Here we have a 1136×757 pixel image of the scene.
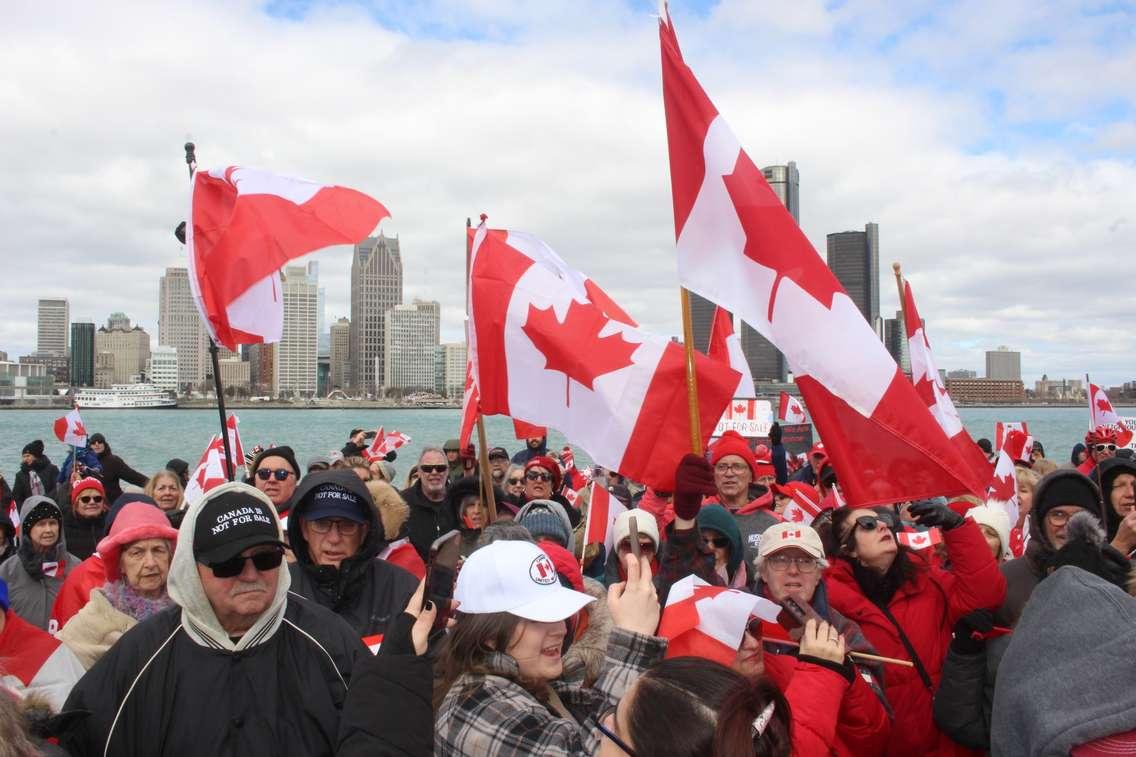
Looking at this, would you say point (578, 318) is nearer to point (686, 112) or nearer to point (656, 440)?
point (656, 440)

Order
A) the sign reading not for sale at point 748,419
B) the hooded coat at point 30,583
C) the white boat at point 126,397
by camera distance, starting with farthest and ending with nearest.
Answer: the white boat at point 126,397 → the sign reading not for sale at point 748,419 → the hooded coat at point 30,583

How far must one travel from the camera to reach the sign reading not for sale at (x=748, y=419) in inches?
582

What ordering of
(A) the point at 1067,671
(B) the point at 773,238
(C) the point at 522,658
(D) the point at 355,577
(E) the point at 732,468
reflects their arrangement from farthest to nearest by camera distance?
(E) the point at 732,468 → (B) the point at 773,238 → (D) the point at 355,577 → (C) the point at 522,658 → (A) the point at 1067,671

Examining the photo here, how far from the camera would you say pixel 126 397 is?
443ft

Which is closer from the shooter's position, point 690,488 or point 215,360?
point 690,488

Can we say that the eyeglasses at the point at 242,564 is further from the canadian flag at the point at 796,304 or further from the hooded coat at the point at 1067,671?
the canadian flag at the point at 796,304

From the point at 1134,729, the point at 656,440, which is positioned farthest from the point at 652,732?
the point at 656,440

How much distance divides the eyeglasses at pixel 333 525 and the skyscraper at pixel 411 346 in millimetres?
140460

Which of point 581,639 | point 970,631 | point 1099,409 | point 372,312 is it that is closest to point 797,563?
point 970,631

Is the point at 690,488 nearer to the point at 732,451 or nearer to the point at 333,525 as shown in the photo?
the point at 333,525

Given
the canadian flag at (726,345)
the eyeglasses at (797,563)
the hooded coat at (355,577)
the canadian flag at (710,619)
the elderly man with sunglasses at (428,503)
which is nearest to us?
the canadian flag at (710,619)

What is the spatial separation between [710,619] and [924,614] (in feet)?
4.64

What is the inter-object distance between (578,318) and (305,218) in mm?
2376

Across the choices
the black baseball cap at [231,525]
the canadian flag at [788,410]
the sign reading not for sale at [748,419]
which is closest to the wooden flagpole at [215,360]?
the black baseball cap at [231,525]
